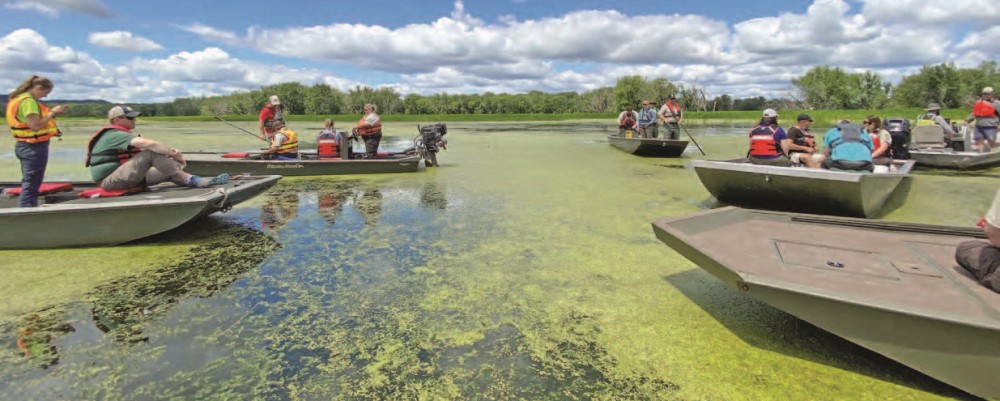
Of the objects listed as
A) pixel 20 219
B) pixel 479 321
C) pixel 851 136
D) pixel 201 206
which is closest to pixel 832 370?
pixel 479 321

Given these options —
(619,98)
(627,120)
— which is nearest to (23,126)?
(627,120)

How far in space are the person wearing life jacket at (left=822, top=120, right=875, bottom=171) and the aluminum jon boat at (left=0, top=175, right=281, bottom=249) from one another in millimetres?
6556

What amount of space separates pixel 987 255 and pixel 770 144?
4666 millimetres

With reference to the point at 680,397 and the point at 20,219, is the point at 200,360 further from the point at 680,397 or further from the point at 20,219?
the point at 20,219

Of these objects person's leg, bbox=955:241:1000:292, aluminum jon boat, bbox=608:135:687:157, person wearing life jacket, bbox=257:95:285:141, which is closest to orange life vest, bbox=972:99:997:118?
aluminum jon boat, bbox=608:135:687:157

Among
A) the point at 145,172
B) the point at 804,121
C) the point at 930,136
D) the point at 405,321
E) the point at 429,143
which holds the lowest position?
the point at 405,321

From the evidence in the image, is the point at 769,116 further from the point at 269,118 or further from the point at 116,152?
the point at 269,118

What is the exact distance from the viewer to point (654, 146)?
1270 cm

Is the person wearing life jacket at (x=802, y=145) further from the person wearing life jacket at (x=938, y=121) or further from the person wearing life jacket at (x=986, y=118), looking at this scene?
the person wearing life jacket at (x=938, y=121)

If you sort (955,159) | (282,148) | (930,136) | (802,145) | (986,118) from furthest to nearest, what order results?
(930,136) → (986,118) → (955,159) → (282,148) → (802,145)

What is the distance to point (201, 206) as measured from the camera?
444 centimetres

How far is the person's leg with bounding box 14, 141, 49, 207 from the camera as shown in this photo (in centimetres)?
436

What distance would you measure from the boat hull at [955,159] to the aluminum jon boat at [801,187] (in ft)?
18.0

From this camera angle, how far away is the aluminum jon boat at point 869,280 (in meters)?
2.10
